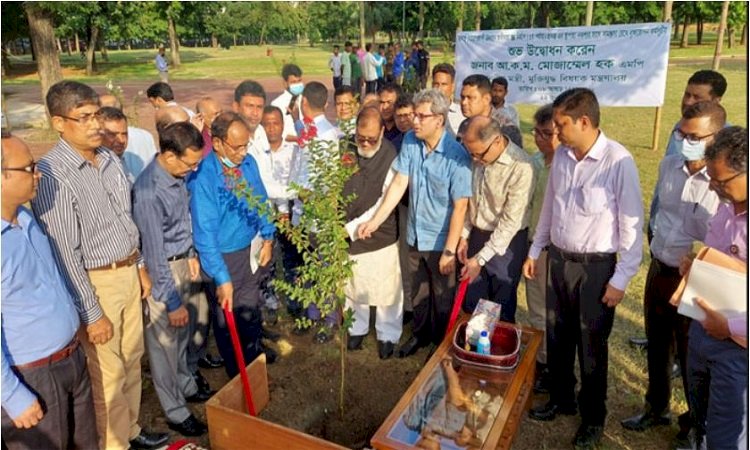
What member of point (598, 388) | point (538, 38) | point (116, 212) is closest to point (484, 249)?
point (598, 388)

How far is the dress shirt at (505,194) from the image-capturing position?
3.67 m

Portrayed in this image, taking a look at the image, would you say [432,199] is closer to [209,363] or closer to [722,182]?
[722,182]

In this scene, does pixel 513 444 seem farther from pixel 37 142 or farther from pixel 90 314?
pixel 37 142

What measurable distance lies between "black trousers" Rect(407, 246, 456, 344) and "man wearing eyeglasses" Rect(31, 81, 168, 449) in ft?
7.08

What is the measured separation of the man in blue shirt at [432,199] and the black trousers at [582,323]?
833mm

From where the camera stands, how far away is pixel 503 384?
3.08 m

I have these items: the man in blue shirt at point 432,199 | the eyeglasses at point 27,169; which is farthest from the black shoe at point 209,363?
the eyeglasses at point 27,169

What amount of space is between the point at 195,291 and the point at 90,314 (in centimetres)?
100

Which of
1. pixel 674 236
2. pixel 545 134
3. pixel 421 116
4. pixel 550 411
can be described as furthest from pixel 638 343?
pixel 421 116

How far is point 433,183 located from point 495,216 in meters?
0.53

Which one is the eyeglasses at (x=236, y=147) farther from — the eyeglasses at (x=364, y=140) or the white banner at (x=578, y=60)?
the white banner at (x=578, y=60)

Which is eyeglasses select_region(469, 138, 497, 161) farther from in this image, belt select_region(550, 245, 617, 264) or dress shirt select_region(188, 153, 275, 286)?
dress shirt select_region(188, 153, 275, 286)

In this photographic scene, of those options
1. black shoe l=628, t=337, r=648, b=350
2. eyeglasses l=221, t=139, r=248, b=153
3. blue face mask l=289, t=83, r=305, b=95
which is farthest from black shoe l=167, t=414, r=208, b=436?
blue face mask l=289, t=83, r=305, b=95

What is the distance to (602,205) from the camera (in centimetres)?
308
